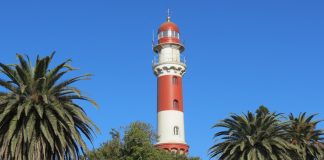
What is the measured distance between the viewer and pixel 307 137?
59.6 meters

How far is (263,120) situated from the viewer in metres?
52.4

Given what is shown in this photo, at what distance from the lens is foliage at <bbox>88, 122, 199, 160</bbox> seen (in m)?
61.3

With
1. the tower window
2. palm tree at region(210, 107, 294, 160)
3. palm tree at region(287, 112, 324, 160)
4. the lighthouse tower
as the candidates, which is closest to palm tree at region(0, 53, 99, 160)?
palm tree at region(210, 107, 294, 160)

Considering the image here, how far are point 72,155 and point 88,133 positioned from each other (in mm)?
1942

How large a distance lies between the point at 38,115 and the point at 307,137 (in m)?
33.7

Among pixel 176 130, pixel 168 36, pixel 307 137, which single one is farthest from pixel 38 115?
pixel 168 36

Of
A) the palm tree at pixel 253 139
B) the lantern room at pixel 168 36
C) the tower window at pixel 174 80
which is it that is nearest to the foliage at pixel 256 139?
the palm tree at pixel 253 139

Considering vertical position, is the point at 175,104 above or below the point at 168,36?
below

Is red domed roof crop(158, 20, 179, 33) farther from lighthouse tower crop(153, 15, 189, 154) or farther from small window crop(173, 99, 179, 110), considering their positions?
small window crop(173, 99, 179, 110)

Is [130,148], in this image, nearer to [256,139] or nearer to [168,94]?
[256,139]

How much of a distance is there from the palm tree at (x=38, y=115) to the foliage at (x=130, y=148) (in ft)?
77.7

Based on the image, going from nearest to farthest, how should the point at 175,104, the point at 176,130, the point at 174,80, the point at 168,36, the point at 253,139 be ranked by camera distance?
the point at 253,139 < the point at 176,130 < the point at 175,104 < the point at 174,80 < the point at 168,36

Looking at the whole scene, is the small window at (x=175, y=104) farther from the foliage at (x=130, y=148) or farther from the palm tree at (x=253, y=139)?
the palm tree at (x=253, y=139)

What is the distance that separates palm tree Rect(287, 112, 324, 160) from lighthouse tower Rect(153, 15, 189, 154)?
2265cm
